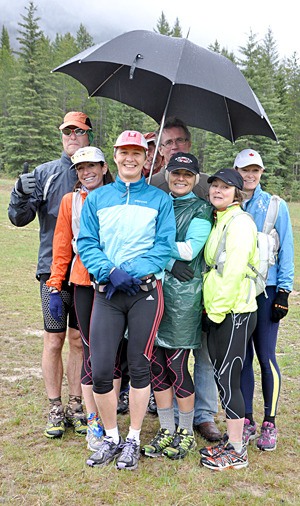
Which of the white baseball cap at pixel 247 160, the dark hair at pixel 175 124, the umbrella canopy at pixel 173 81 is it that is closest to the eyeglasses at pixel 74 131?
the umbrella canopy at pixel 173 81

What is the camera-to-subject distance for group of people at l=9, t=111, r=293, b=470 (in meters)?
3.48

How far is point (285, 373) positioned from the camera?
5879 mm

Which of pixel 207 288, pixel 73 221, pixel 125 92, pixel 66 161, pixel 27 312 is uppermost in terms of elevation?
pixel 125 92

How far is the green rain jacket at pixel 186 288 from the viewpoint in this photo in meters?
3.66

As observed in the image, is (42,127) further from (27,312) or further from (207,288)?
(207,288)

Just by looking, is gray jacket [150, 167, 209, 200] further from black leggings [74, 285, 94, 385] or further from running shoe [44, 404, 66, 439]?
running shoe [44, 404, 66, 439]

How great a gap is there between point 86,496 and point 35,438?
96cm

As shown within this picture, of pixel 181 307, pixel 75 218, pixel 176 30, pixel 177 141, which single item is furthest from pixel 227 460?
pixel 176 30

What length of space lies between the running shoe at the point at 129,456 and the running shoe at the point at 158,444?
0.38ft

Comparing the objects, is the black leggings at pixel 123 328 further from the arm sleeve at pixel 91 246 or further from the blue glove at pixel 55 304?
the blue glove at pixel 55 304

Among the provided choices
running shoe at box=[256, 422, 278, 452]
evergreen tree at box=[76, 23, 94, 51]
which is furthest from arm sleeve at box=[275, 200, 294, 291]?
evergreen tree at box=[76, 23, 94, 51]

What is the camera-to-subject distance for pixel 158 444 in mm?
3820

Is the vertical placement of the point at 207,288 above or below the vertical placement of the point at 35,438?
above

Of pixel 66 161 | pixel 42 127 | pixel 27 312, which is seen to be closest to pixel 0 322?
pixel 27 312
